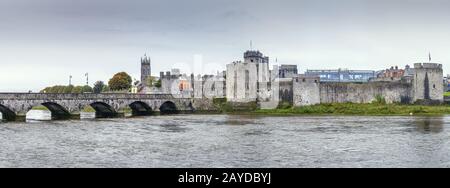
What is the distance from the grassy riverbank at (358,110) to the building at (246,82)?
586 cm

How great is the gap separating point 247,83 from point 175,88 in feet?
66.7

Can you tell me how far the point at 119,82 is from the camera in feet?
305

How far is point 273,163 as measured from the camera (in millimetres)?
17297

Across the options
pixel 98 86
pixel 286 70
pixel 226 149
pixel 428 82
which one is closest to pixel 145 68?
pixel 98 86

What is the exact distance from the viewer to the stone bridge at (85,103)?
4156 centimetres

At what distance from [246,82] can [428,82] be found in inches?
866

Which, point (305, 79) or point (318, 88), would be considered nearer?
point (305, 79)

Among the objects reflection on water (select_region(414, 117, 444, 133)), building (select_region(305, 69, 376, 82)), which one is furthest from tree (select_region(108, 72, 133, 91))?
reflection on water (select_region(414, 117, 444, 133))

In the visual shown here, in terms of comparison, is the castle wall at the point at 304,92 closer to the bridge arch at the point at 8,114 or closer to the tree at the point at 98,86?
the bridge arch at the point at 8,114

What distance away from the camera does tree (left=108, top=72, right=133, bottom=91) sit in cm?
9281

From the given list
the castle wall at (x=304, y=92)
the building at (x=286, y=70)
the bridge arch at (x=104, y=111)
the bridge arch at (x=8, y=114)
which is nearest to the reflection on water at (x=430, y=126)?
Result: the castle wall at (x=304, y=92)

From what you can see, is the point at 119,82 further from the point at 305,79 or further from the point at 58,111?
the point at 58,111
